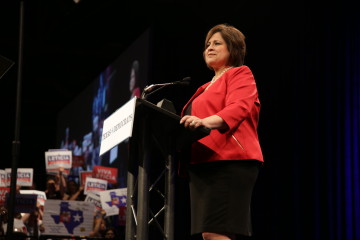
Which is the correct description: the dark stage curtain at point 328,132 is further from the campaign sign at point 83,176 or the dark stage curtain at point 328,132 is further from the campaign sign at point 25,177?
the campaign sign at point 25,177

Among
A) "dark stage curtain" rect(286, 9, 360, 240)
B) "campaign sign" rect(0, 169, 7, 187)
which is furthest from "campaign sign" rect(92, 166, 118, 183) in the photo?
"dark stage curtain" rect(286, 9, 360, 240)

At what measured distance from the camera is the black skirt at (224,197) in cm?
236

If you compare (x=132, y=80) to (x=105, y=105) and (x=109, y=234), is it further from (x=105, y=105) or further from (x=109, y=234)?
(x=109, y=234)

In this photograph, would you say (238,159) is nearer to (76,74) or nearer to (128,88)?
(128,88)

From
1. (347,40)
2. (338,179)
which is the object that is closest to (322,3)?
(347,40)

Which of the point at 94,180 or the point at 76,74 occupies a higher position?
the point at 76,74

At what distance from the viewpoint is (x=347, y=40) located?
5867 mm

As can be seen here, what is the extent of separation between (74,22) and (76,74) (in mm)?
3049

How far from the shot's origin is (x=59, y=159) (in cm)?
823

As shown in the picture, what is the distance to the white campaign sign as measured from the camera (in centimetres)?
229

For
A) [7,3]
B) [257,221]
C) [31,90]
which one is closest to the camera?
[257,221]

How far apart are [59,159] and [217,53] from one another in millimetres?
5898

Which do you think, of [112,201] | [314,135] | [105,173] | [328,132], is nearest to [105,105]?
[105,173]

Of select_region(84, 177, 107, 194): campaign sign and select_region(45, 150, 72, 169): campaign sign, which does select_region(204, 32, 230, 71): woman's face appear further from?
select_region(45, 150, 72, 169): campaign sign
